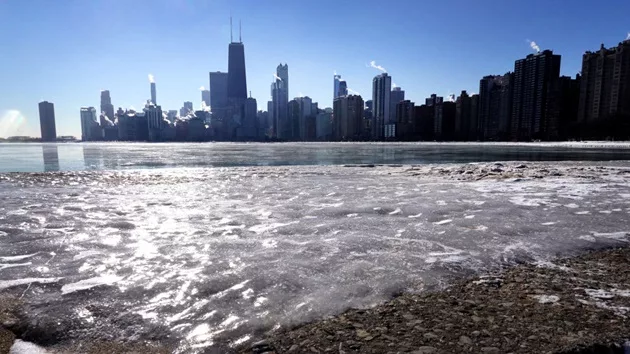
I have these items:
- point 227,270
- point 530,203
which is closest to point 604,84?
point 530,203

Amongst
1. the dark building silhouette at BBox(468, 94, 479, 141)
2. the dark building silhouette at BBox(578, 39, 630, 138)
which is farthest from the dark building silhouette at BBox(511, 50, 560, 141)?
the dark building silhouette at BBox(468, 94, 479, 141)

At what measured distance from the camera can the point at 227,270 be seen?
426cm

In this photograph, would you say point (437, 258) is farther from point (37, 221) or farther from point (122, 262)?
point (37, 221)

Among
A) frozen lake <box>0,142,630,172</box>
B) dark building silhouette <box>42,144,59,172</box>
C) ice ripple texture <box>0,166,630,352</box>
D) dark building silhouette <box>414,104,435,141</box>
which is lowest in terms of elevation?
frozen lake <box>0,142,630,172</box>

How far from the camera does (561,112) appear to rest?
122 m

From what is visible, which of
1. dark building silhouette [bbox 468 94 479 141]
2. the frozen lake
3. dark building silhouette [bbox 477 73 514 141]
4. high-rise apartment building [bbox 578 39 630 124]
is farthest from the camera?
dark building silhouette [bbox 468 94 479 141]

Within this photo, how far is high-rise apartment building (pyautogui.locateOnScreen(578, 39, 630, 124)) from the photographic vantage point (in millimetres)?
102562

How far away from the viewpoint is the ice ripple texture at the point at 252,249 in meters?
3.30

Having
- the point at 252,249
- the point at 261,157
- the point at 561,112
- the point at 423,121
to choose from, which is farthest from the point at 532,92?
the point at 252,249

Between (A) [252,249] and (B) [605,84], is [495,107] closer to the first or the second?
(B) [605,84]

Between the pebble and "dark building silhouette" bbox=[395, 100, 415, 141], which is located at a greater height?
"dark building silhouette" bbox=[395, 100, 415, 141]

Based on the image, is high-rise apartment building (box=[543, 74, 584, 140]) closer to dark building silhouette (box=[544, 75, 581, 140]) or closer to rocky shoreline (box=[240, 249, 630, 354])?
dark building silhouette (box=[544, 75, 581, 140])

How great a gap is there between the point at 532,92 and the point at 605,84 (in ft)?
66.3

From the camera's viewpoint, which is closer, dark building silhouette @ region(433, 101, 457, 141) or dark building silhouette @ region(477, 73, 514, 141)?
dark building silhouette @ region(477, 73, 514, 141)
